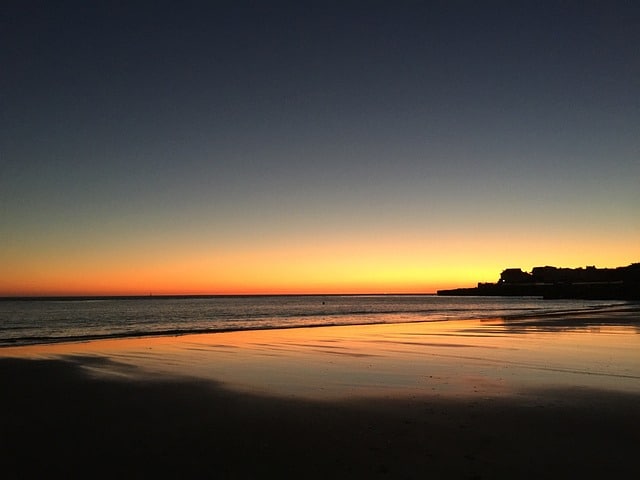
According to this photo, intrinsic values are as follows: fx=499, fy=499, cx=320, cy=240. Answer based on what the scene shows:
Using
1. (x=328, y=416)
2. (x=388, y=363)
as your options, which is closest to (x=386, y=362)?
(x=388, y=363)

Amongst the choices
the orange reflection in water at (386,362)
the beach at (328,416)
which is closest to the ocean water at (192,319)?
the orange reflection in water at (386,362)

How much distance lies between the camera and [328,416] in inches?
436

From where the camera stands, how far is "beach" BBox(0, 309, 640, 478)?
8039mm

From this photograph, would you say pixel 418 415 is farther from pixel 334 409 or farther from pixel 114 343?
pixel 114 343

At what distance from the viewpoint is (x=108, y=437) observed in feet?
32.6

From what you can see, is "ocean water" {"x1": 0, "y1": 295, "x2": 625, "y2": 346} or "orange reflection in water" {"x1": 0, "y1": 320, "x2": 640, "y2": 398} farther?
"ocean water" {"x1": 0, "y1": 295, "x2": 625, "y2": 346}

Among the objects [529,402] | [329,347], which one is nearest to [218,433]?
[529,402]

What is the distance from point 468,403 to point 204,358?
44.4ft

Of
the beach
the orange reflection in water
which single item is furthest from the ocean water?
the beach

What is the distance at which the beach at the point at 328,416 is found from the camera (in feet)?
26.4

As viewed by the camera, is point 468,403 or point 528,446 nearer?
point 528,446

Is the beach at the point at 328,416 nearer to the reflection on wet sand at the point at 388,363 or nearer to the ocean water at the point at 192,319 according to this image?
the reflection on wet sand at the point at 388,363

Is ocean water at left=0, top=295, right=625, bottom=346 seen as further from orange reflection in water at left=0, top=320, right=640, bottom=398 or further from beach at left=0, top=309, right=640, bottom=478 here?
beach at left=0, top=309, right=640, bottom=478

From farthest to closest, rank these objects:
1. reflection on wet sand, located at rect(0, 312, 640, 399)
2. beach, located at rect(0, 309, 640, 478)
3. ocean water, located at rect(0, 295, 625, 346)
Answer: ocean water, located at rect(0, 295, 625, 346) < reflection on wet sand, located at rect(0, 312, 640, 399) < beach, located at rect(0, 309, 640, 478)
